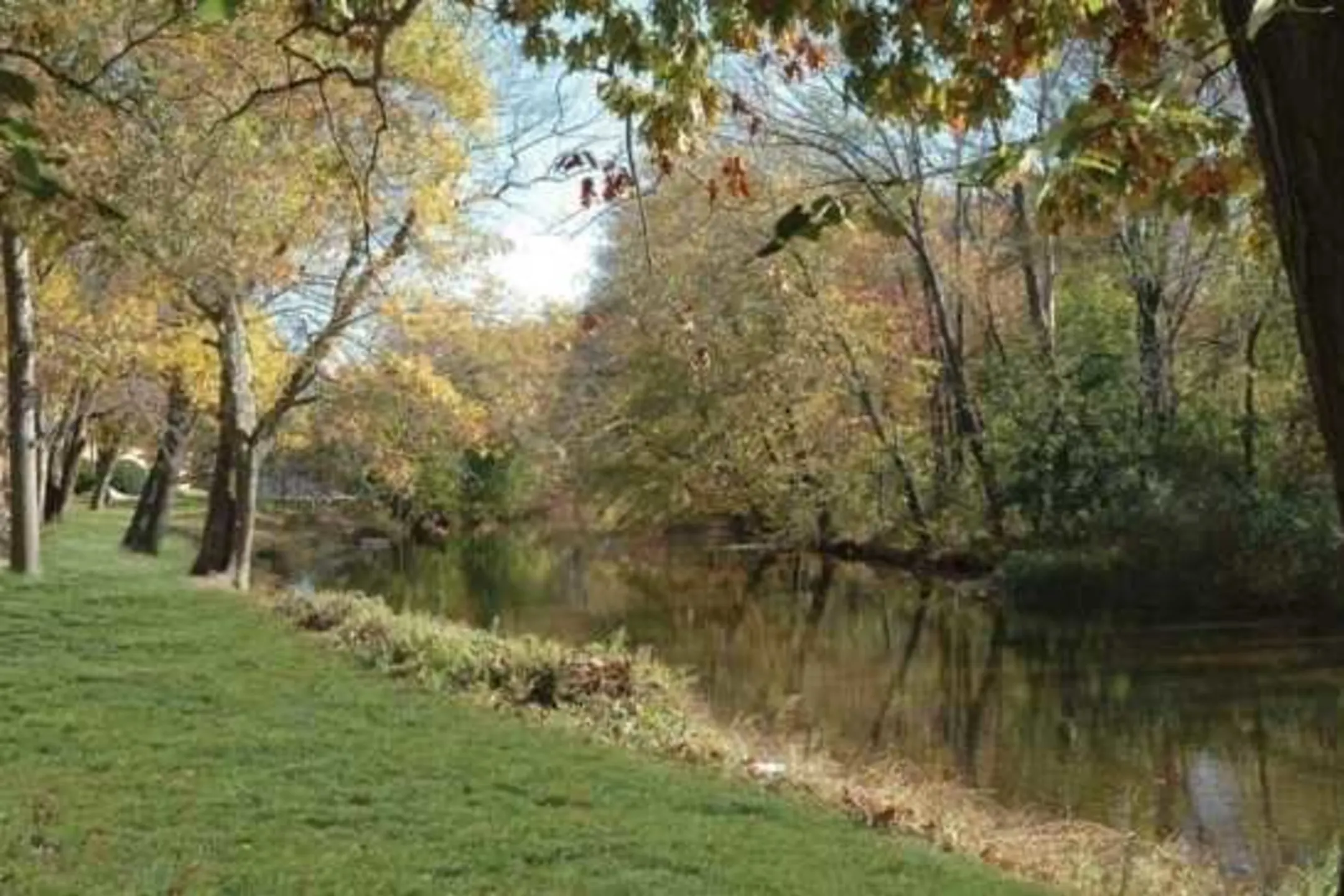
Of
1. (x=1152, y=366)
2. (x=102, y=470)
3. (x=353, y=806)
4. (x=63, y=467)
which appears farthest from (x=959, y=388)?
(x=353, y=806)

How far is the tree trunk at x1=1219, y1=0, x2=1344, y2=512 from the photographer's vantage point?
6.98 ft

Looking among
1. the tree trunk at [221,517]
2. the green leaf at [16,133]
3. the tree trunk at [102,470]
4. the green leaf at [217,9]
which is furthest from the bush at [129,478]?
the green leaf at [217,9]

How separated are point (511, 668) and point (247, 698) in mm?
2342

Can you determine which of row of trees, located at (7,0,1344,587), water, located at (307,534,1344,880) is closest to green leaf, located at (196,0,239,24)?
row of trees, located at (7,0,1344,587)

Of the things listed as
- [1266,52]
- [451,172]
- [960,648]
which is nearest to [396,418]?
[451,172]

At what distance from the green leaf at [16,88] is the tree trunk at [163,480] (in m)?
23.7

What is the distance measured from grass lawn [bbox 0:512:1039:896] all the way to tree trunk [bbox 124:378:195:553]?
14159 mm

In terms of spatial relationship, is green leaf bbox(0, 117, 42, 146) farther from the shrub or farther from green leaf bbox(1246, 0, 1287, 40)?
the shrub

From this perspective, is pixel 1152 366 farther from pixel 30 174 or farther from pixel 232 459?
pixel 30 174

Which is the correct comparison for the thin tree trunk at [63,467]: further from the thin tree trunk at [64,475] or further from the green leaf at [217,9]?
the green leaf at [217,9]

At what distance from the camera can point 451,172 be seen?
63.0 feet

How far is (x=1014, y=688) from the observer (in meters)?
17.5

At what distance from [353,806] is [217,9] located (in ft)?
23.0

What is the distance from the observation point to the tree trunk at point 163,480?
27078mm
